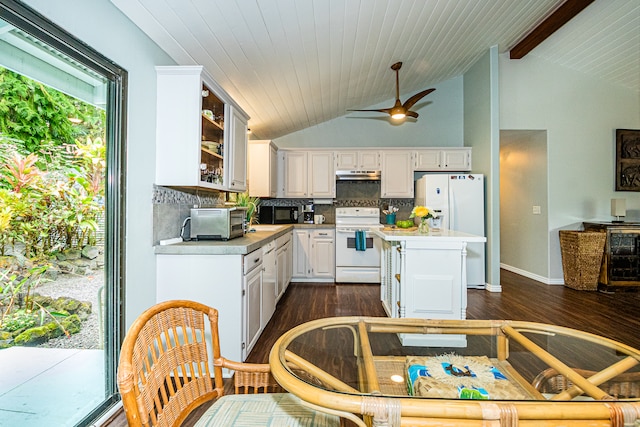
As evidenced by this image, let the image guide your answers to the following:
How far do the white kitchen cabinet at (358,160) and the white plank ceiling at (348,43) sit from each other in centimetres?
78

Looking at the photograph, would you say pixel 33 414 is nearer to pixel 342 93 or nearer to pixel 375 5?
pixel 375 5

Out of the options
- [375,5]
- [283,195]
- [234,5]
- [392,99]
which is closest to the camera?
[234,5]

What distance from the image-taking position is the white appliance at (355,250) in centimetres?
470

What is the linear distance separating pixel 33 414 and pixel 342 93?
436 cm

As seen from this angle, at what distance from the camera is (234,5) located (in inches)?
74.8

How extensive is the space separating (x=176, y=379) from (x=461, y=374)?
103cm

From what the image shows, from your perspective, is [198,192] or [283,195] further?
[283,195]

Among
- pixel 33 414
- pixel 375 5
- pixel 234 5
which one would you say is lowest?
pixel 33 414

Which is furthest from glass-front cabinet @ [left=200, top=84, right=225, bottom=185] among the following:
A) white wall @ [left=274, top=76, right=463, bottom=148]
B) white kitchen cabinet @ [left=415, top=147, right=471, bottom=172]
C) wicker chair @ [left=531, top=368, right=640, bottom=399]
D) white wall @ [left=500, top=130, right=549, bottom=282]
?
white wall @ [left=500, top=130, right=549, bottom=282]

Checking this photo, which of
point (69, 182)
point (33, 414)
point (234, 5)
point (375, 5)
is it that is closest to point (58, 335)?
point (33, 414)

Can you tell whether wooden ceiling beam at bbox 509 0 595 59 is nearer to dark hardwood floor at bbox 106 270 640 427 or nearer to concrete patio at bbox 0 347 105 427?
dark hardwood floor at bbox 106 270 640 427

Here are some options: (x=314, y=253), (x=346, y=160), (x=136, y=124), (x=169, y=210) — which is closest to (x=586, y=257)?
(x=346, y=160)

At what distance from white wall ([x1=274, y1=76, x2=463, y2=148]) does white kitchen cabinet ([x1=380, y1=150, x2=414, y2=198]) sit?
53 cm

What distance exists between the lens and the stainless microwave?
16.5 feet
